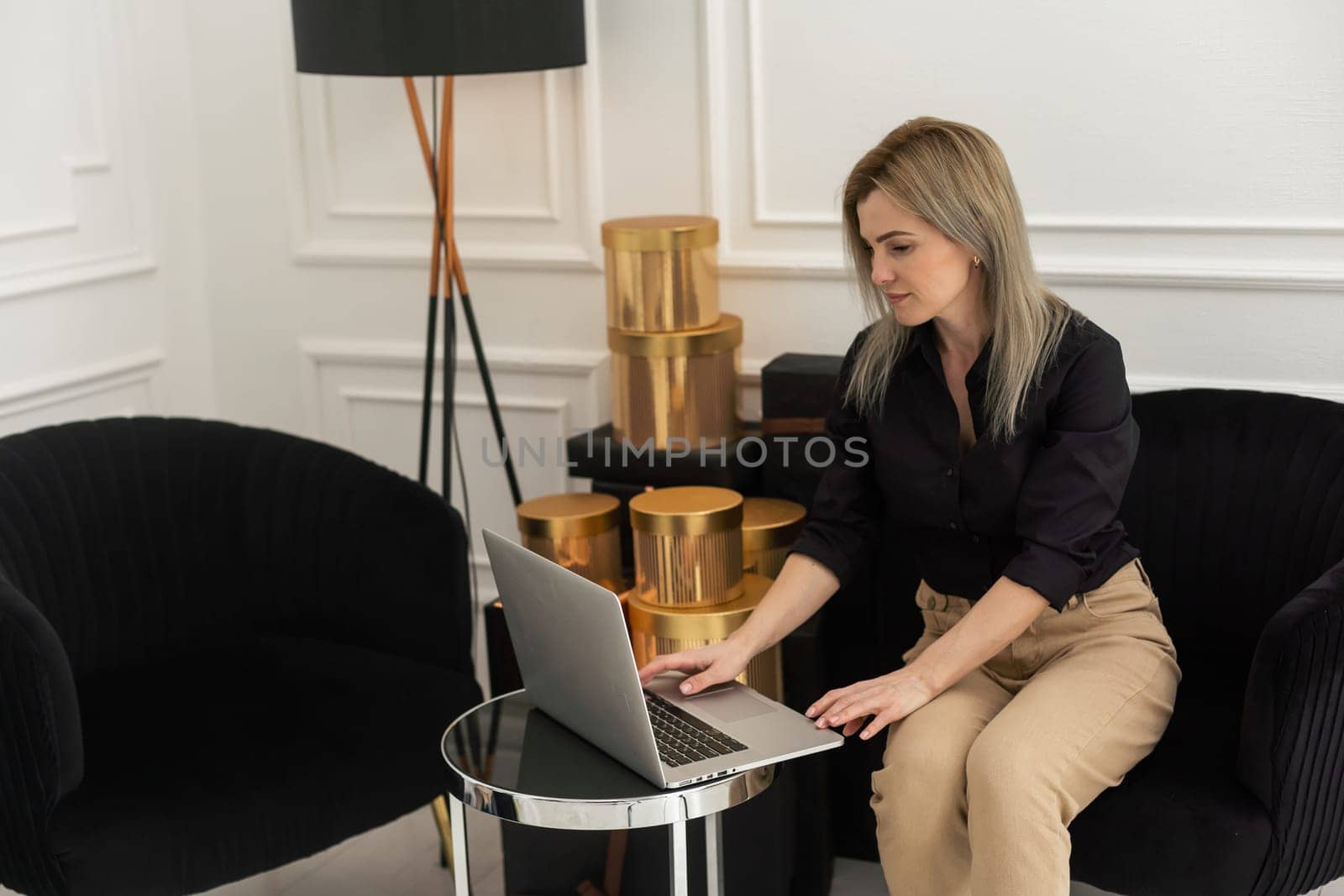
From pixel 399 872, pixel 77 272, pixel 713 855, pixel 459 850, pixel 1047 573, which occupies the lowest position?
pixel 399 872

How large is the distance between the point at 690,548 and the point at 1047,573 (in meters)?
0.60

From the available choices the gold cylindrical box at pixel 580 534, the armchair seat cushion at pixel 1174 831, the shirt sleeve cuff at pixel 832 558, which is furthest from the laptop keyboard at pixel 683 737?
the gold cylindrical box at pixel 580 534

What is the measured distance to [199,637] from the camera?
8.18ft

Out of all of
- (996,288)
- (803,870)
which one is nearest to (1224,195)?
(996,288)

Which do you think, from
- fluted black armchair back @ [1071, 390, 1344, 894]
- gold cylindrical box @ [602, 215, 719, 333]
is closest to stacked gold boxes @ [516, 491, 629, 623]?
gold cylindrical box @ [602, 215, 719, 333]

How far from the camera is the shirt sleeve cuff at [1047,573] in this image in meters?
1.90

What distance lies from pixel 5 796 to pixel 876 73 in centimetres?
176

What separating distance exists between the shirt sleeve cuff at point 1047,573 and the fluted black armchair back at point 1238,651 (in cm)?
24

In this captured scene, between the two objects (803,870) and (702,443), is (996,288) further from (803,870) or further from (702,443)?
(803,870)

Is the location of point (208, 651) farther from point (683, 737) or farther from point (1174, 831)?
point (1174, 831)

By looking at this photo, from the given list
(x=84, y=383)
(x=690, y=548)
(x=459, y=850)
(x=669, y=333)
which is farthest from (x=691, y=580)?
(x=84, y=383)

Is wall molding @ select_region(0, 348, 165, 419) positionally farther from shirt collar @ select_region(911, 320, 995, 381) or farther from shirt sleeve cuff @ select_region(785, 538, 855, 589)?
shirt collar @ select_region(911, 320, 995, 381)

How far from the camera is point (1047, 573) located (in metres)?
1.91

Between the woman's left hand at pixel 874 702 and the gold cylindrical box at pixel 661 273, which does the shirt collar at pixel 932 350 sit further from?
the gold cylindrical box at pixel 661 273
